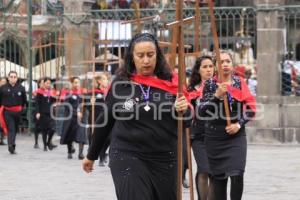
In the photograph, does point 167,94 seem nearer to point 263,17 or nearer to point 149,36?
point 149,36

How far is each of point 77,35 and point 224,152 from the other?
44.0 feet

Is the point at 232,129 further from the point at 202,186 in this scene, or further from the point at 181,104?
the point at 181,104

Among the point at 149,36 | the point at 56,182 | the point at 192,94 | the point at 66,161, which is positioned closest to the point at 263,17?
the point at 66,161

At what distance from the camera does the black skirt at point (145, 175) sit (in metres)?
6.62

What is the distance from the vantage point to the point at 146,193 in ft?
21.6

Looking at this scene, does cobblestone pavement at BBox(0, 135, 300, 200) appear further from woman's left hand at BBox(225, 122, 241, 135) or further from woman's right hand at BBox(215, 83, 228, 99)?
woman's right hand at BBox(215, 83, 228, 99)

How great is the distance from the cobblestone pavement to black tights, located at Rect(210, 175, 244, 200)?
2.80 meters

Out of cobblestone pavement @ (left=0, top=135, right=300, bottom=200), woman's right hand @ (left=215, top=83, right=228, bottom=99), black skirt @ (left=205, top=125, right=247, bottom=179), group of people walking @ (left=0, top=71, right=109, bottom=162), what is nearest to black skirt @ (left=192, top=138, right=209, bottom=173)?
black skirt @ (left=205, top=125, right=247, bottom=179)

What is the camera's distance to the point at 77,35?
21.8 metres

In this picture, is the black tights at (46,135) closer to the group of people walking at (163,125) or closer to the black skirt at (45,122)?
the black skirt at (45,122)

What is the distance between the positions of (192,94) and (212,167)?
1.14 meters

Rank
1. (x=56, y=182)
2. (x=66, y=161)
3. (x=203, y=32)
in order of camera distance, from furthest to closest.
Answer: (x=203, y=32)
(x=66, y=161)
(x=56, y=182)

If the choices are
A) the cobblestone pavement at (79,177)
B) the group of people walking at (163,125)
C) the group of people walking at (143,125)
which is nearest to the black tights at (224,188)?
the group of people walking at (163,125)

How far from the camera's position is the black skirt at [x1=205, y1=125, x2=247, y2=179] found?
865cm
